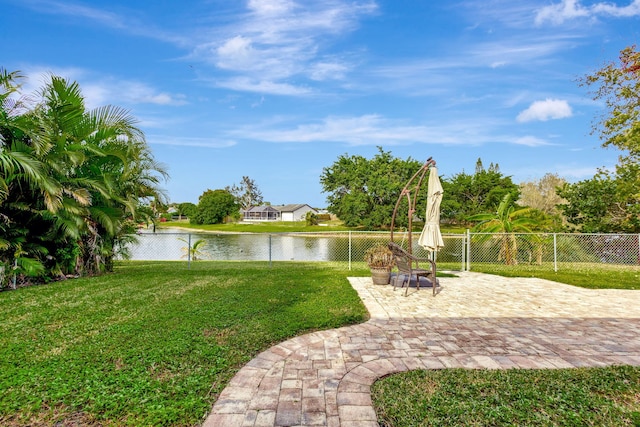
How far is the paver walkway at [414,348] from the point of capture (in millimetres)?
2303

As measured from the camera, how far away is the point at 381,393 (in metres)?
2.49

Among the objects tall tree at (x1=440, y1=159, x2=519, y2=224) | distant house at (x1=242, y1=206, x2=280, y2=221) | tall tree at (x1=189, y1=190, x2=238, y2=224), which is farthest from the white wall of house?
tall tree at (x1=440, y1=159, x2=519, y2=224)

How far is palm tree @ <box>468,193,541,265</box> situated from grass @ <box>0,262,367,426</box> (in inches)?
296

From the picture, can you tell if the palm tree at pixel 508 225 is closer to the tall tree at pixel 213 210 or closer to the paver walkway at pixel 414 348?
the paver walkway at pixel 414 348

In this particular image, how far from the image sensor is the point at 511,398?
95.3 inches

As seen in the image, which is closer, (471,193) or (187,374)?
(187,374)

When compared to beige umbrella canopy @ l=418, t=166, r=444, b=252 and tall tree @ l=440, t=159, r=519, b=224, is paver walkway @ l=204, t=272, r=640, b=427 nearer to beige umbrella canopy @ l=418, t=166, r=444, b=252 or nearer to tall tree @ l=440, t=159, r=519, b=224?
beige umbrella canopy @ l=418, t=166, r=444, b=252

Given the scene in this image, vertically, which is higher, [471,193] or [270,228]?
[471,193]

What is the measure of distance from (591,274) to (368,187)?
2578 cm

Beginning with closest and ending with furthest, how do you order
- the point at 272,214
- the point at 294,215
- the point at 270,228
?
the point at 270,228, the point at 272,214, the point at 294,215

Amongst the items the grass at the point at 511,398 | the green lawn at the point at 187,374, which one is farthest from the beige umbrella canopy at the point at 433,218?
the grass at the point at 511,398

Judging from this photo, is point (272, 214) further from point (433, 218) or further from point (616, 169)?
point (433, 218)

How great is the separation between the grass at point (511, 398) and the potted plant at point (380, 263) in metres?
4.00

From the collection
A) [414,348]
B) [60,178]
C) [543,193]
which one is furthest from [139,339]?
[543,193]
